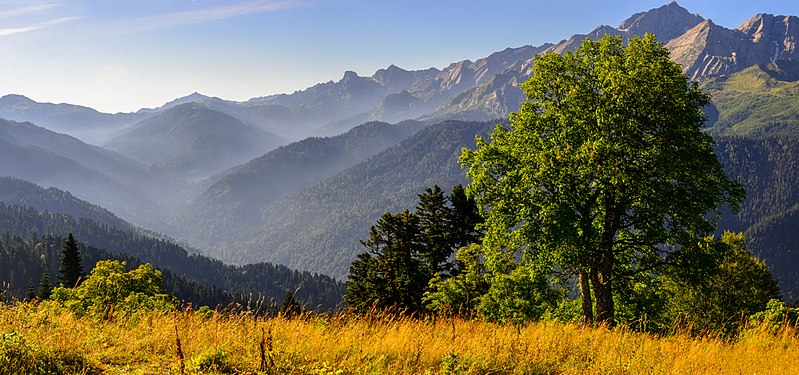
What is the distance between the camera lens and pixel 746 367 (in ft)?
27.6

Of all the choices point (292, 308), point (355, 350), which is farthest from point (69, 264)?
point (355, 350)

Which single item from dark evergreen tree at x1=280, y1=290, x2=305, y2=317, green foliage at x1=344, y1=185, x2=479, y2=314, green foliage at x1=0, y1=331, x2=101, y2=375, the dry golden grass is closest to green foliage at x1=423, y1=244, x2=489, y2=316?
green foliage at x1=344, y1=185, x2=479, y2=314

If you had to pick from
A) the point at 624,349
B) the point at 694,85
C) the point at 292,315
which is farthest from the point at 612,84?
the point at 292,315

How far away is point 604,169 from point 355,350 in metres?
11.4

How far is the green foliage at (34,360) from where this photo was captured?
627 cm

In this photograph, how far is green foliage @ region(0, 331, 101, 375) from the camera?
6273mm

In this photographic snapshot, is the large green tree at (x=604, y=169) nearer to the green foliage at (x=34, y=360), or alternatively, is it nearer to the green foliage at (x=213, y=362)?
the green foliage at (x=213, y=362)

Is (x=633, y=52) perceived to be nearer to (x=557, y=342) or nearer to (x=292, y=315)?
(x=557, y=342)

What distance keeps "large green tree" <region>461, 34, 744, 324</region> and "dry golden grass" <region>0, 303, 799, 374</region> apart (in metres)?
7.12

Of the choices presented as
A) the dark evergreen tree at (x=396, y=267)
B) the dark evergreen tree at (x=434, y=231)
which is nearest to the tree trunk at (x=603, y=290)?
the dark evergreen tree at (x=434, y=231)

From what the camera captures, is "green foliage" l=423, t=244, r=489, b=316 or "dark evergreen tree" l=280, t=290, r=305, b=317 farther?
"green foliage" l=423, t=244, r=489, b=316

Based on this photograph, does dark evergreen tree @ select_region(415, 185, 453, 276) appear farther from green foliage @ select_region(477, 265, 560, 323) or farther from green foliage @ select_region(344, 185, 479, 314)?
green foliage @ select_region(477, 265, 560, 323)

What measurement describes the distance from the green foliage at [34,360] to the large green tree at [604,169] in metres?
13.9

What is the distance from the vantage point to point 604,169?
52.0ft
